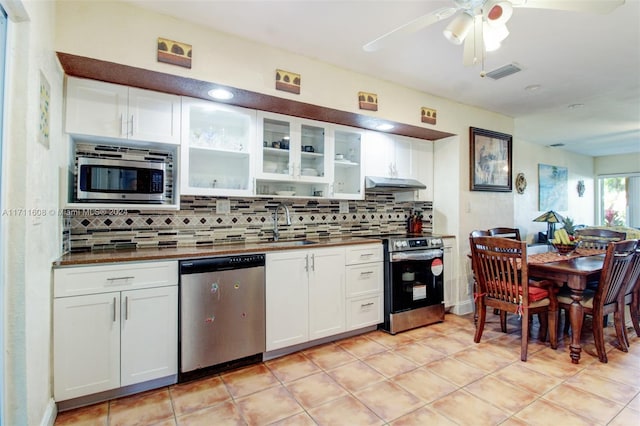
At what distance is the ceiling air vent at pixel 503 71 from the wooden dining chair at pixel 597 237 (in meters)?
1.98

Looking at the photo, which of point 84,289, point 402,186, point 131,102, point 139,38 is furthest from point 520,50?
point 84,289

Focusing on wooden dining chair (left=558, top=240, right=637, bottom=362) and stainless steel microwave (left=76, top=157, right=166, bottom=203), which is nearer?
stainless steel microwave (left=76, top=157, right=166, bottom=203)

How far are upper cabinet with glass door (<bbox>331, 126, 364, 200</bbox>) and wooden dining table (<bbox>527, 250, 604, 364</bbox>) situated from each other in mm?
1701

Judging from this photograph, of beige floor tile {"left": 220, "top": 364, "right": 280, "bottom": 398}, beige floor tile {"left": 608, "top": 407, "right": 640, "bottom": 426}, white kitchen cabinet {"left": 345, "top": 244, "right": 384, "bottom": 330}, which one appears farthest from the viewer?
white kitchen cabinet {"left": 345, "top": 244, "right": 384, "bottom": 330}

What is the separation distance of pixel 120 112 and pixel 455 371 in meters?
3.07

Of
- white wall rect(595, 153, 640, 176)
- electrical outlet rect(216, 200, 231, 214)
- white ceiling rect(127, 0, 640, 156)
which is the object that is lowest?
electrical outlet rect(216, 200, 231, 214)

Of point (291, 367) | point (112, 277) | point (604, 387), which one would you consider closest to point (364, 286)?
point (291, 367)

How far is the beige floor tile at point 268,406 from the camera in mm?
1864

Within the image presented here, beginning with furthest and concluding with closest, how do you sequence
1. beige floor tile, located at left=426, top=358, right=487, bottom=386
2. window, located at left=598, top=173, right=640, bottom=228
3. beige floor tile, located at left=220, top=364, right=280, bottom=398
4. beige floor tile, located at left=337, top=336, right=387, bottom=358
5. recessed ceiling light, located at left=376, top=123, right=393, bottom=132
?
window, located at left=598, top=173, right=640, bottom=228, recessed ceiling light, located at left=376, top=123, right=393, bottom=132, beige floor tile, located at left=337, top=336, right=387, bottom=358, beige floor tile, located at left=426, top=358, right=487, bottom=386, beige floor tile, located at left=220, top=364, right=280, bottom=398

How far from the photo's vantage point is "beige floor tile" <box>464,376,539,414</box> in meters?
1.98

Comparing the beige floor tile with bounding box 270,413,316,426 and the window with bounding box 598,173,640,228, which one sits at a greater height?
the window with bounding box 598,173,640,228

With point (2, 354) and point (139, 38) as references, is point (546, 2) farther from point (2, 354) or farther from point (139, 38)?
point (2, 354)

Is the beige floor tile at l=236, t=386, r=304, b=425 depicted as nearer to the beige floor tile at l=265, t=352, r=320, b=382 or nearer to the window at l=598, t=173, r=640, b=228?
the beige floor tile at l=265, t=352, r=320, b=382

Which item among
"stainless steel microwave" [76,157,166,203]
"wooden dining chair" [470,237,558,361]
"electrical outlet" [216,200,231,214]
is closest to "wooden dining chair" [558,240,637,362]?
"wooden dining chair" [470,237,558,361]
